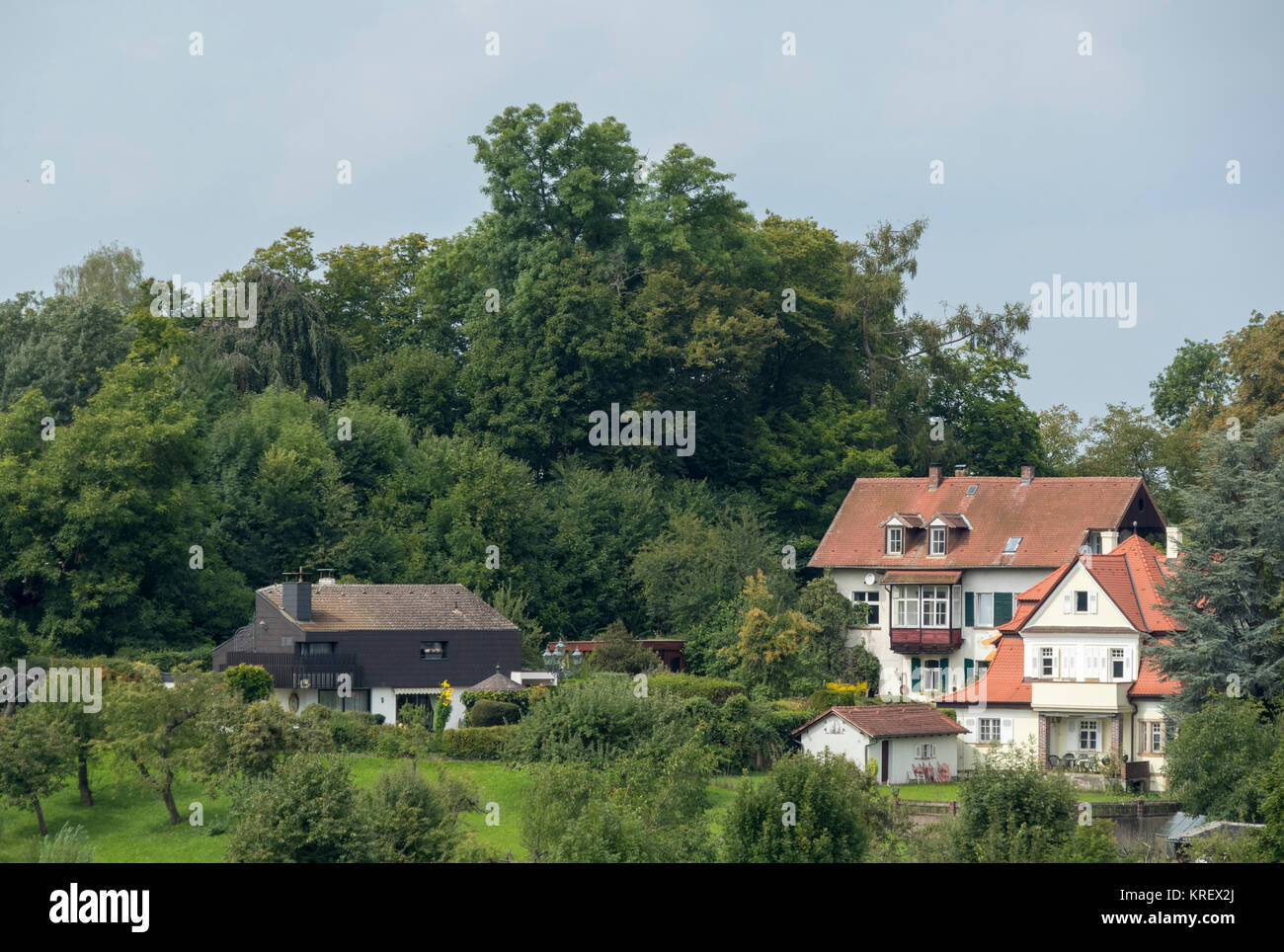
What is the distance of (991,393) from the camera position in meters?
74.8

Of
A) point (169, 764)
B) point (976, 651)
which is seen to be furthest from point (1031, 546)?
point (169, 764)

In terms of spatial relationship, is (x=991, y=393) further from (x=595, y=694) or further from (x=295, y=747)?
(x=295, y=747)

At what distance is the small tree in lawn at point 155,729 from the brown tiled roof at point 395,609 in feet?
34.2

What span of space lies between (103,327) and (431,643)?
2258 centimetres

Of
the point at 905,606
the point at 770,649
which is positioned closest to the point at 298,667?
the point at 770,649

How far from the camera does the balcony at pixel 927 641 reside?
6172cm

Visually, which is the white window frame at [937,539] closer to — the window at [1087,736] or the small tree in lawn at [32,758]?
the window at [1087,736]

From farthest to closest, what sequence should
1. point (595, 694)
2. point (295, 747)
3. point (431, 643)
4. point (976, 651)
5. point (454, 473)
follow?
point (454, 473)
point (976, 651)
point (431, 643)
point (595, 694)
point (295, 747)

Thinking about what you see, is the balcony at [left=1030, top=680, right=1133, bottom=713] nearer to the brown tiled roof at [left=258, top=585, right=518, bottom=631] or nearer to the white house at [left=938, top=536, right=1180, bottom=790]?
the white house at [left=938, top=536, right=1180, bottom=790]

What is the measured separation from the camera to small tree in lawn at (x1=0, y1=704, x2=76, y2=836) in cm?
4109

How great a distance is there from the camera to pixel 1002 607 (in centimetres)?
6219

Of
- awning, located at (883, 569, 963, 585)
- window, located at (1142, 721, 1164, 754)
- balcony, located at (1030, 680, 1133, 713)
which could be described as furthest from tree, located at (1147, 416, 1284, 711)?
awning, located at (883, 569, 963, 585)

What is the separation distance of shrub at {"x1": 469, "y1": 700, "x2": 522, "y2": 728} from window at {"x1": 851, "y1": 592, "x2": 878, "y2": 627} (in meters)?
17.1

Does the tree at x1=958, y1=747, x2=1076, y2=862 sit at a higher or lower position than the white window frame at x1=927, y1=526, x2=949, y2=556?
lower
